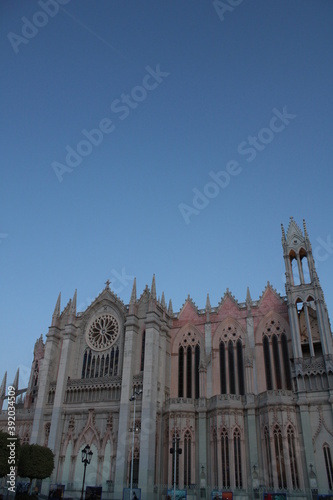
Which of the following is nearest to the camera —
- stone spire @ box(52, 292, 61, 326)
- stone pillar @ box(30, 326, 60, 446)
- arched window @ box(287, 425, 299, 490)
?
arched window @ box(287, 425, 299, 490)

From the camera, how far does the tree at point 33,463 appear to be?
39.6 meters

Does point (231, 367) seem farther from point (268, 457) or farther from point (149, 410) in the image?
point (268, 457)

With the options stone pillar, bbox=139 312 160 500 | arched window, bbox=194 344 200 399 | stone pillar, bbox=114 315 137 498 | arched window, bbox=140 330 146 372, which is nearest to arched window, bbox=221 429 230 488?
arched window, bbox=194 344 200 399

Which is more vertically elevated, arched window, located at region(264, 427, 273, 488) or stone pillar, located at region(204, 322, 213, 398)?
stone pillar, located at region(204, 322, 213, 398)

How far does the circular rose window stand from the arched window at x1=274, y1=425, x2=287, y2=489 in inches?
836

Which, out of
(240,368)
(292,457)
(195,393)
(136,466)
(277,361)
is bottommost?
(136,466)

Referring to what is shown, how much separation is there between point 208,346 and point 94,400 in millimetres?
13958

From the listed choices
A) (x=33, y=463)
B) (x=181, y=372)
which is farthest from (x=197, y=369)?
(x=33, y=463)

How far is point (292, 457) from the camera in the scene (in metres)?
37.5

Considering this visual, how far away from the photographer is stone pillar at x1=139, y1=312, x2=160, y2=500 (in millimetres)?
40625

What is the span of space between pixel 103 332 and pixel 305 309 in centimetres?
2367

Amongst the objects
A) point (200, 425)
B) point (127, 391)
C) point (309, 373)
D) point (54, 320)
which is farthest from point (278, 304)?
point (54, 320)

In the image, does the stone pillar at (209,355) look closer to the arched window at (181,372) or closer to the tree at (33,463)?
the arched window at (181,372)

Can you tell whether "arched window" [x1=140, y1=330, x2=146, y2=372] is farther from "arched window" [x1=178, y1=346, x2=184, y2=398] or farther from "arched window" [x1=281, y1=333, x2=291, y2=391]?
"arched window" [x1=281, y1=333, x2=291, y2=391]
